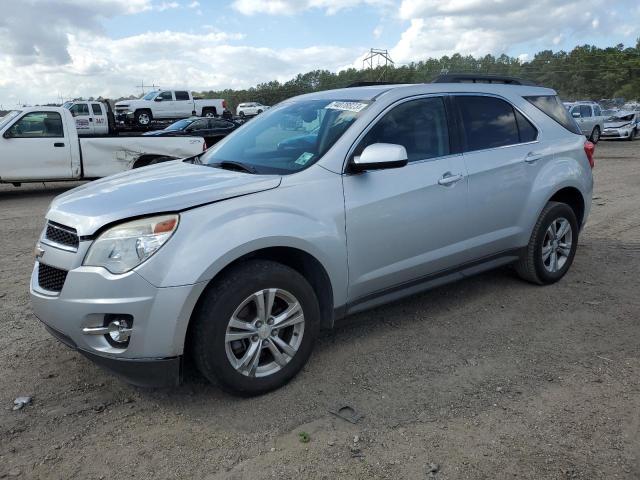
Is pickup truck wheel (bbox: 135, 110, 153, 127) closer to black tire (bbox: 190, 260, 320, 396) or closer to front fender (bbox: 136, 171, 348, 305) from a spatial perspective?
front fender (bbox: 136, 171, 348, 305)

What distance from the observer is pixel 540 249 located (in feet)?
15.8

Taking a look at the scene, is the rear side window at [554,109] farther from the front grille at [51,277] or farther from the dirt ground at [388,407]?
the front grille at [51,277]

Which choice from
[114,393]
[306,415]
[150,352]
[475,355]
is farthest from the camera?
[475,355]

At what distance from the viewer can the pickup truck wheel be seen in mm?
32062

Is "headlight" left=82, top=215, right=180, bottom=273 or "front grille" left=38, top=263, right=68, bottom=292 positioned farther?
"front grille" left=38, top=263, right=68, bottom=292

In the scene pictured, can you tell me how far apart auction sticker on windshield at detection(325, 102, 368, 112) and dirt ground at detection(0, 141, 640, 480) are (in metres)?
1.64

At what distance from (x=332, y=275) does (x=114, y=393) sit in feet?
4.90

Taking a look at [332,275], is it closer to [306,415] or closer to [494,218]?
[306,415]

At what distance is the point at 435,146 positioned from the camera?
158 inches

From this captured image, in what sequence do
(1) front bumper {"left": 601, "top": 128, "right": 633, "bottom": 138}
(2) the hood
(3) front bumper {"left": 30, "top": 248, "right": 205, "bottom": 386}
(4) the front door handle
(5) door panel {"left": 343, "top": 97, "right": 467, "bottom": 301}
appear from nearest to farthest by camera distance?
(3) front bumper {"left": 30, "top": 248, "right": 205, "bottom": 386}, (2) the hood, (5) door panel {"left": 343, "top": 97, "right": 467, "bottom": 301}, (4) the front door handle, (1) front bumper {"left": 601, "top": 128, "right": 633, "bottom": 138}

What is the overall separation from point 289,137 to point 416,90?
997mm

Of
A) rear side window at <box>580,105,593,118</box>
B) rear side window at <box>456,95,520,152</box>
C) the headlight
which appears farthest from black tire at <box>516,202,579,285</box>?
rear side window at <box>580,105,593,118</box>

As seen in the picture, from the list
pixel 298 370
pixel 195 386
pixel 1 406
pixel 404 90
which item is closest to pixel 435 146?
pixel 404 90

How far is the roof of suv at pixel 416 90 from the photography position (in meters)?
3.92
